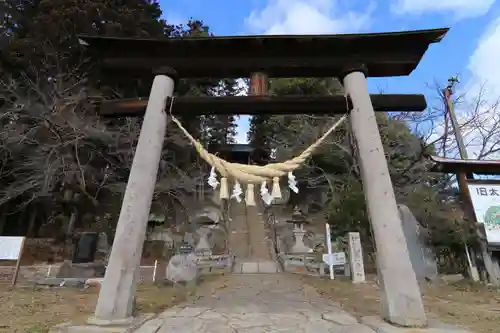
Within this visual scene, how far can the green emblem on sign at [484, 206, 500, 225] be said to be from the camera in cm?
748

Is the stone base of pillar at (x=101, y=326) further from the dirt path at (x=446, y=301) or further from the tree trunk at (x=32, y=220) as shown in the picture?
the tree trunk at (x=32, y=220)

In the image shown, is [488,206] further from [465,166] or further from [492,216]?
[465,166]

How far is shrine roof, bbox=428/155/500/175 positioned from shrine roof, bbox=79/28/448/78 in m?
4.60

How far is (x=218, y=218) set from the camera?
17.5 m

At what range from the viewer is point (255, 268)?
10.5 meters

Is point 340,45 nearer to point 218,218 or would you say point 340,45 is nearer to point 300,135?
point 300,135

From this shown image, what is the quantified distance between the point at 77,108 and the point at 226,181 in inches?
397

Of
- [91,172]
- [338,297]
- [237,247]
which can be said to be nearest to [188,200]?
[237,247]

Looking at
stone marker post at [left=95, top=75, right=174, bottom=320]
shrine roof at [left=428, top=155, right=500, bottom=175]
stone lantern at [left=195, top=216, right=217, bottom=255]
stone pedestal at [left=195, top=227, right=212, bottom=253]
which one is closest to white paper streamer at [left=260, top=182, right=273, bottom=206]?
stone marker post at [left=95, top=75, right=174, bottom=320]

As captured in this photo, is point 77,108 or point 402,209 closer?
point 402,209

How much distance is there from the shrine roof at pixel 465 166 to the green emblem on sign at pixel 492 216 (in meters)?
1.17

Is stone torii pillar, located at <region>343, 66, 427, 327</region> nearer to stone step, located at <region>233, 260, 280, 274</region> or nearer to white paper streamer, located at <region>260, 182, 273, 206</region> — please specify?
white paper streamer, located at <region>260, 182, 273, 206</region>

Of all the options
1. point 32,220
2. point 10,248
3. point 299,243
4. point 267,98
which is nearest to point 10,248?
point 10,248

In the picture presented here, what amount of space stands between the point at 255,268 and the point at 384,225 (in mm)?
7664
